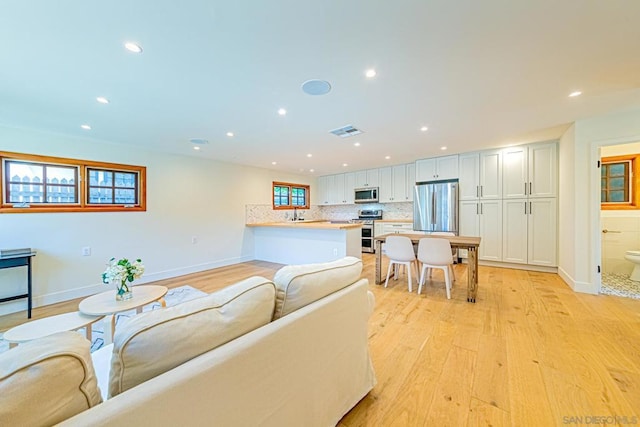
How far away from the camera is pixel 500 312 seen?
2.72 m

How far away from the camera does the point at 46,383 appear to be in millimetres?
536

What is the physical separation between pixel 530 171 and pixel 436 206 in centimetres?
167

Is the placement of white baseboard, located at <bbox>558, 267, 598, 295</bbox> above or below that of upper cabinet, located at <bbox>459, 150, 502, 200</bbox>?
below

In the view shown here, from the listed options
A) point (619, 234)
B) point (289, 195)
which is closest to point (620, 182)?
point (619, 234)

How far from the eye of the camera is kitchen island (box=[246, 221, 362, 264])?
4512mm

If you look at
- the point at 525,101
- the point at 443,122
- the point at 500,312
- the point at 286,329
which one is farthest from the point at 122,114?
the point at 500,312

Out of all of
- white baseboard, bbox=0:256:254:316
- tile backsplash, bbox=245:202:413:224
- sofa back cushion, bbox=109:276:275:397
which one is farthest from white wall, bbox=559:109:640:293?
white baseboard, bbox=0:256:254:316

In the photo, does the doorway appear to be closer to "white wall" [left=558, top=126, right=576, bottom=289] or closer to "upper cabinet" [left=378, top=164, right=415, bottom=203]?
"white wall" [left=558, top=126, right=576, bottom=289]

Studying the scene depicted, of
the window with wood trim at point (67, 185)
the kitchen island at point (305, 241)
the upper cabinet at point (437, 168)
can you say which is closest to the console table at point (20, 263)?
the window with wood trim at point (67, 185)

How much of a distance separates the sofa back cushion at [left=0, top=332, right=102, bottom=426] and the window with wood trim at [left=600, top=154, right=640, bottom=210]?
6.50 metres

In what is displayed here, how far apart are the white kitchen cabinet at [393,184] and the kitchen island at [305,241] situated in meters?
2.07

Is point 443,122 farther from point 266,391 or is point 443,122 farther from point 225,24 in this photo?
point 266,391

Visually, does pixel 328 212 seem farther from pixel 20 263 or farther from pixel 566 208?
pixel 20 263

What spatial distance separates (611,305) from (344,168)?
5.22 metres
